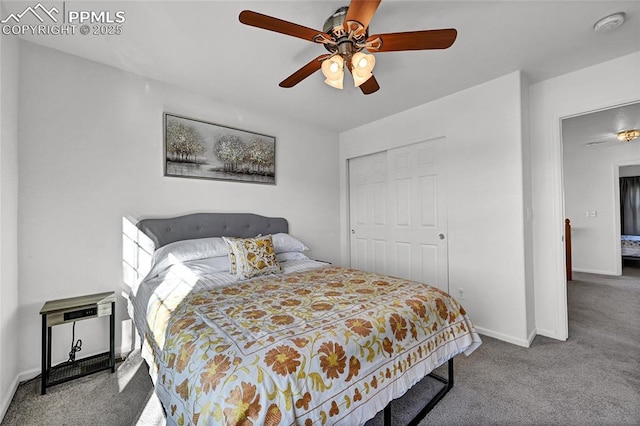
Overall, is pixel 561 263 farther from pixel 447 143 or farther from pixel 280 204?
pixel 280 204

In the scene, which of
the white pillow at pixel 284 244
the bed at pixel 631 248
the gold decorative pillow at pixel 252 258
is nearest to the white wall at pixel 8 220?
the gold decorative pillow at pixel 252 258

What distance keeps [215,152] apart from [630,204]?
9.22 m

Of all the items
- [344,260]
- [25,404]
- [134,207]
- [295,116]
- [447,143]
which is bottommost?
[25,404]

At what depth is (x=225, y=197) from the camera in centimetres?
307

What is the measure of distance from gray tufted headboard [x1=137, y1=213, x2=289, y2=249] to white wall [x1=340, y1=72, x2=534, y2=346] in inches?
81.5

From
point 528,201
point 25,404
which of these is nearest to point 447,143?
point 528,201

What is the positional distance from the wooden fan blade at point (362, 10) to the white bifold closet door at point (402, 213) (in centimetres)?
216

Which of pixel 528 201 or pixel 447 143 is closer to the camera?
pixel 528 201

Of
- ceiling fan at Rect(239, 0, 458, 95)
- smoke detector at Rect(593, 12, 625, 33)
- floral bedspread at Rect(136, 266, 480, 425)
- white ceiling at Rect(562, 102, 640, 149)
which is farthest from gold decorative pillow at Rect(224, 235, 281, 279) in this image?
white ceiling at Rect(562, 102, 640, 149)

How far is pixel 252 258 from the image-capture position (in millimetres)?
2297

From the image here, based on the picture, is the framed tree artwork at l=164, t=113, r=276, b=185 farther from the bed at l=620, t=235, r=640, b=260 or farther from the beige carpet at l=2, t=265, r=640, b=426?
the bed at l=620, t=235, r=640, b=260

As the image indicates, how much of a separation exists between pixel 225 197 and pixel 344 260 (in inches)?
82.2

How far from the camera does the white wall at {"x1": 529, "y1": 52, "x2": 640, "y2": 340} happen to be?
2475mm

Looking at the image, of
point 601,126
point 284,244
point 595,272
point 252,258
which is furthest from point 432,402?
point 595,272
